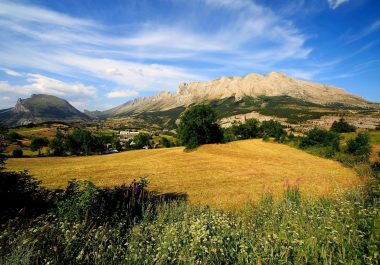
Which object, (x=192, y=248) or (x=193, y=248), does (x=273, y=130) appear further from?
(x=192, y=248)

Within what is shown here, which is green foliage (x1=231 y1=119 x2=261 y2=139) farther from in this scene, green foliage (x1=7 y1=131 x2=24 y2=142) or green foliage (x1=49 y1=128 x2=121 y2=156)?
green foliage (x1=7 y1=131 x2=24 y2=142)

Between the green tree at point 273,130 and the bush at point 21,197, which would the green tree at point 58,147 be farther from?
the bush at point 21,197

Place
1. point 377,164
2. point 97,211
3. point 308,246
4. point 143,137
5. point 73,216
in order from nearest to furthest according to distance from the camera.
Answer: point 308,246, point 73,216, point 97,211, point 377,164, point 143,137

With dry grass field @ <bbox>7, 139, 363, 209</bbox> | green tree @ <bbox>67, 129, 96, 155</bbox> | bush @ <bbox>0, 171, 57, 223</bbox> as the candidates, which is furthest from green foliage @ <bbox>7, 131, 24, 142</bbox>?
green tree @ <bbox>67, 129, 96, 155</bbox>

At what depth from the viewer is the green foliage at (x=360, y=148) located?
39.7 meters

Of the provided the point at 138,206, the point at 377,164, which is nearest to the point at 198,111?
the point at 377,164

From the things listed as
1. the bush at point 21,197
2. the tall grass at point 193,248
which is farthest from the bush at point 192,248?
the bush at point 21,197

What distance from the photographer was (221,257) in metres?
6.03

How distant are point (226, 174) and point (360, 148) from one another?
89.0ft

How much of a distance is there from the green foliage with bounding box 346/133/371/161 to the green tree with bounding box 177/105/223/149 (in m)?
38.7

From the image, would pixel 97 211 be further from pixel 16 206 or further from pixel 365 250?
pixel 365 250

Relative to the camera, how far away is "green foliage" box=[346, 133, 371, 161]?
39.7 meters

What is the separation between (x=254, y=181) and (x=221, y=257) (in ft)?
92.0

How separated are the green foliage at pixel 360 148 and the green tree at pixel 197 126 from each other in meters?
38.7
